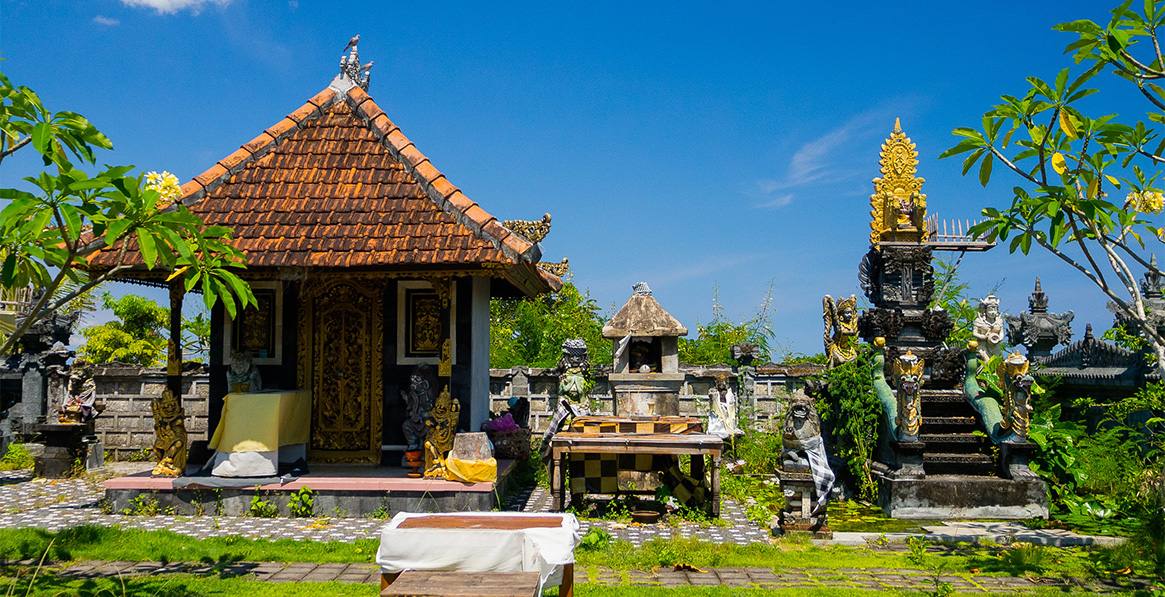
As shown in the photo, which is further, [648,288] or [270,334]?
[648,288]

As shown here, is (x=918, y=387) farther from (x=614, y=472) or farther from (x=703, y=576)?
(x=703, y=576)

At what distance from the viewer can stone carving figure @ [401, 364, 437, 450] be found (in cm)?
1059

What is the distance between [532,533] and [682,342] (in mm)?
16914

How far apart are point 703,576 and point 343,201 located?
676 cm

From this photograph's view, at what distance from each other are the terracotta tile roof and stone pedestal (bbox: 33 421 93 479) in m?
5.31

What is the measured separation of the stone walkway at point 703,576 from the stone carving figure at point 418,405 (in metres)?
3.34

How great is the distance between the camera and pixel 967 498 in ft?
33.2

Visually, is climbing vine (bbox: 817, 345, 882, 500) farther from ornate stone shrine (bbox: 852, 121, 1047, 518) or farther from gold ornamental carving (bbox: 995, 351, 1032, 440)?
gold ornamental carving (bbox: 995, 351, 1032, 440)

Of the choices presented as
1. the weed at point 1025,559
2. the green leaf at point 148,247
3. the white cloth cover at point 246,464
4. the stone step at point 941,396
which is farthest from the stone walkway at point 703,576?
the stone step at point 941,396

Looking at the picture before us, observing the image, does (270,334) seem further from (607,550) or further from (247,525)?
(607,550)

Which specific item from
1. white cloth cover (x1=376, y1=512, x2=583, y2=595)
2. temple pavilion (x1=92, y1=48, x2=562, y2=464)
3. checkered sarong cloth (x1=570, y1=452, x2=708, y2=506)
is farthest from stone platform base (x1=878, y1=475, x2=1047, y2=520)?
white cloth cover (x1=376, y1=512, x2=583, y2=595)

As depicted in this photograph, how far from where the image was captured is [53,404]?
15.2 meters

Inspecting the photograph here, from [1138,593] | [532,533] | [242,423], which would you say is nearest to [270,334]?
[242,423]

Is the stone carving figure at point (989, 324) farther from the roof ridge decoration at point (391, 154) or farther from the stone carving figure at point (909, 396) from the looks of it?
the roof ridge decoration at point (391, 154)
